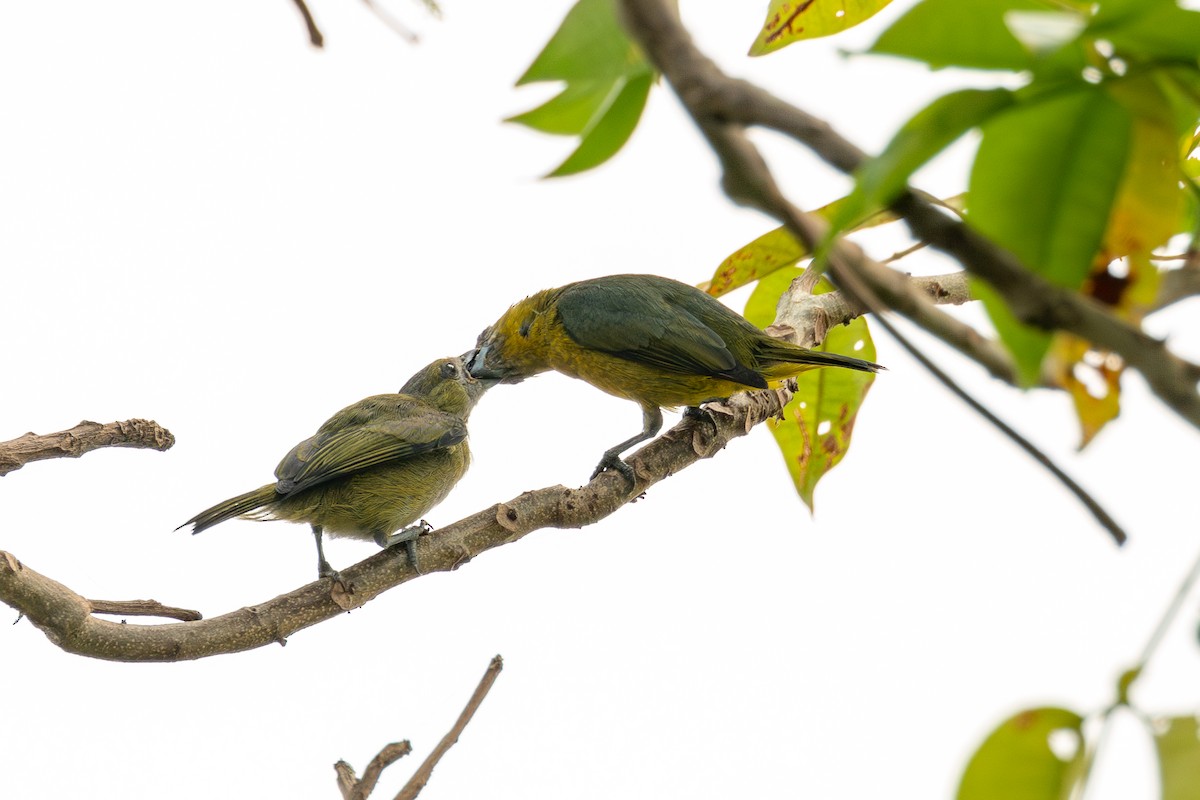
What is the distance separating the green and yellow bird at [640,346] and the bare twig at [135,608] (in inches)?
Result: 34.3

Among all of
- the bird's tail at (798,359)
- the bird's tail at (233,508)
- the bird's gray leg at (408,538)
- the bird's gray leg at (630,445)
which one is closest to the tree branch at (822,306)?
the bird's tail at (798,359)

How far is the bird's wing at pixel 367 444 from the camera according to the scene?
2271 mm

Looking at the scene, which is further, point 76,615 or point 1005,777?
point 76,615

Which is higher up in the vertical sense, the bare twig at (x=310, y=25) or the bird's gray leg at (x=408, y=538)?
the bird's gray leg at (x=408, y=538)

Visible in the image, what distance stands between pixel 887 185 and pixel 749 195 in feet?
0.18

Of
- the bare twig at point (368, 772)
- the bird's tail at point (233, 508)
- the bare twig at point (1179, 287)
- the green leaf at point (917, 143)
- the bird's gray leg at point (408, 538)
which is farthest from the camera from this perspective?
the bird's tail at point (233, 508)

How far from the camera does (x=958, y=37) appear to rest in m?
0.42

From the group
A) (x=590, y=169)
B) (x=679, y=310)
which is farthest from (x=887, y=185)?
(x=679, y=310)

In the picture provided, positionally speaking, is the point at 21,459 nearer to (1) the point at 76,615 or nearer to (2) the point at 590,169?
(1) the point at 76,615

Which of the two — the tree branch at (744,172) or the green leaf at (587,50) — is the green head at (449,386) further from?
the tree branch at (744,172)

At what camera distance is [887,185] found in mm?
378

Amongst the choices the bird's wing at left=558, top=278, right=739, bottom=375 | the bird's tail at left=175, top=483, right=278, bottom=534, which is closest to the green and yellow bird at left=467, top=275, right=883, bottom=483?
the bird's wing at left=558, top=278, right=739, bottom=375

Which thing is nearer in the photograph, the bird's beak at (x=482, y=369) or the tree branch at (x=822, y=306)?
the tree branch at (x=822, y=306)

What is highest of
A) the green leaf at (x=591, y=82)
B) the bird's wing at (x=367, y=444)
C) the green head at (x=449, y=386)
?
the green head at (x=449, y=386)
